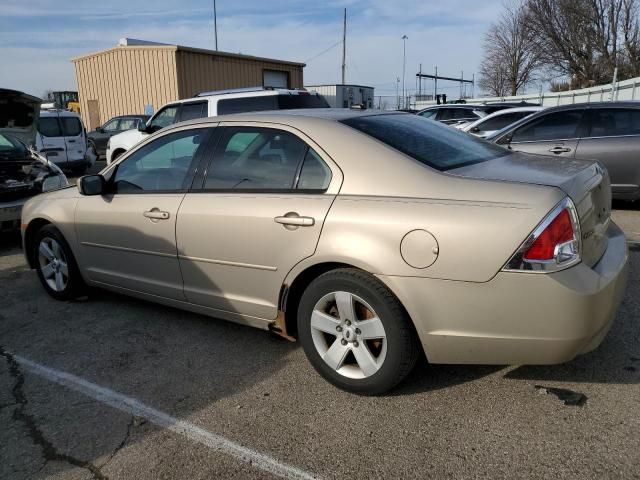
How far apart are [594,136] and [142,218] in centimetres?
622

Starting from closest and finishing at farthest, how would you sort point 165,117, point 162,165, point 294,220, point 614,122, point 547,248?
point 547,248, point 294,220, point 162,165, point 614,122, point 165,117

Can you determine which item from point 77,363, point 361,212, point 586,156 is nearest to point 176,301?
point 77,363

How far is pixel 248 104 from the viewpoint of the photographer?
9258 mm

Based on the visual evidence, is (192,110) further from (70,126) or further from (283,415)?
(283,415)

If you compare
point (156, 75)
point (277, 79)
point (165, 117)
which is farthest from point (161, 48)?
point (165, 117)

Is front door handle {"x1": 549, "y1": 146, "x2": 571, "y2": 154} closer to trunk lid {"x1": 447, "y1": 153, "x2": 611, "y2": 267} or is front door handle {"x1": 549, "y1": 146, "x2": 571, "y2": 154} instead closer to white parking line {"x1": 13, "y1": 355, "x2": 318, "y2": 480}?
trunk lid {"x1": 447, "y1": 153, "x2": 611, "y2": 267}

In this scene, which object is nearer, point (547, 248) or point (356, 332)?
point (547, 248)

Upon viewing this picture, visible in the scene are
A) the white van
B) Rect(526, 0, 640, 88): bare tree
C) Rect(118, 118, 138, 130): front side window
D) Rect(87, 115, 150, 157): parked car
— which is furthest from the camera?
Rect(526, 0, 640, 88): bare tree

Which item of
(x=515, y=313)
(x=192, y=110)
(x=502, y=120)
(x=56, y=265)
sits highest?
(x=192, y=110)

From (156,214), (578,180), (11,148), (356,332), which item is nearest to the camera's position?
(578,180)

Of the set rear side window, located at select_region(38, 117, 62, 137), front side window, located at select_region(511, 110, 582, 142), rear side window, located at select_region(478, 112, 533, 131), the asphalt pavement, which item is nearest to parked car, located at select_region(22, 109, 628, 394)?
the asphalt pavement

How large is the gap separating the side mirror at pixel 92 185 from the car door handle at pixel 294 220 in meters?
1.78

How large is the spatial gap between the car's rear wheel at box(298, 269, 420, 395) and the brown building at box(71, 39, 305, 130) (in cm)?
1984

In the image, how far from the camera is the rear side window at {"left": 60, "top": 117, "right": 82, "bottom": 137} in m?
14.2
